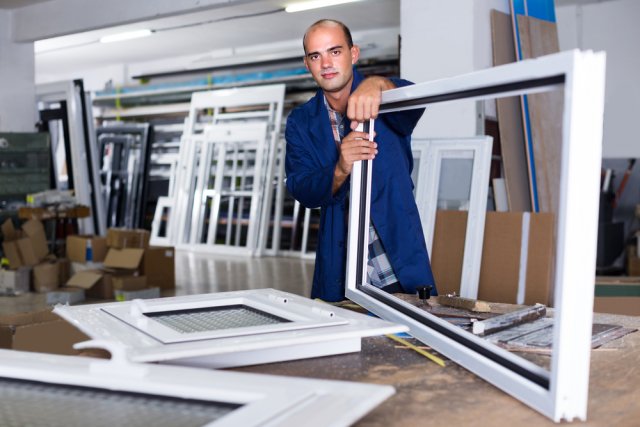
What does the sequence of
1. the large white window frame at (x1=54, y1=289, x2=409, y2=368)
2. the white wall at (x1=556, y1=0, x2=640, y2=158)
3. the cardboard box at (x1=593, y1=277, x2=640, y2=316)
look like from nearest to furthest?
the large white window frame at (x1=54, y1=289, x2=409, y2=368)
the cardboard box at (x1=593, y1=277, x2=640, y2=316)
the white wall at (x1=556, y1=0, x2=640, y2=158)

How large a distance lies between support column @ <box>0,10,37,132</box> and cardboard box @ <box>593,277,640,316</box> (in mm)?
6075

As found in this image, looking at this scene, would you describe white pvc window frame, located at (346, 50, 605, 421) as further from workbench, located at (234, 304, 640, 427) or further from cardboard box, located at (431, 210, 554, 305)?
cardboard box, located at (431, 210, 554, 305)

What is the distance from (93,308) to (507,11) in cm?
469

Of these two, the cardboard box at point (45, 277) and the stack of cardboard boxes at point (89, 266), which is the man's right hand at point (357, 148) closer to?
the stack of cardboard boxes at point (89, 266)

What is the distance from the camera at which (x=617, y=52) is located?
7238 mm

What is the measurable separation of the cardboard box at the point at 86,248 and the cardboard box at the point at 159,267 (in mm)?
401

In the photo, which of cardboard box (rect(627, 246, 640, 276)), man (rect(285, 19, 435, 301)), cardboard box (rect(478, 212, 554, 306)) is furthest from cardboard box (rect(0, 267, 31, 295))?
cardboard box (rect(627, 246, 640, 276))

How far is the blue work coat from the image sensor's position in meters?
2.14

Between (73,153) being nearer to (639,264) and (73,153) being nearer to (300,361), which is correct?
(639,264)

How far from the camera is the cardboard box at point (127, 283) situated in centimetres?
641

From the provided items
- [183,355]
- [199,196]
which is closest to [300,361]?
[183,355]

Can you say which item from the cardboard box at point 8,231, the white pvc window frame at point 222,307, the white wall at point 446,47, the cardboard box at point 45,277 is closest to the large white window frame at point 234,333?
the white pvc window frame at point 222,307

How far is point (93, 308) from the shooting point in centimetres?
138

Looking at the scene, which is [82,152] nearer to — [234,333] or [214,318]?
[214,318]
